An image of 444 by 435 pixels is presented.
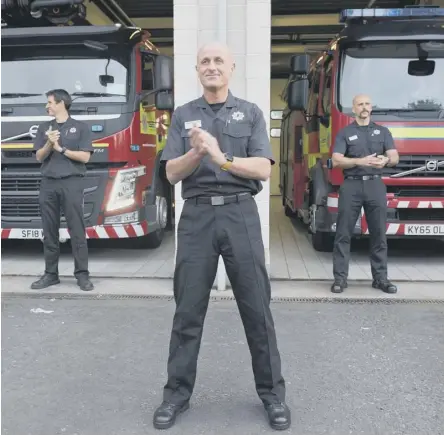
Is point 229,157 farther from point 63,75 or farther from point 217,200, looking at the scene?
point 63,75

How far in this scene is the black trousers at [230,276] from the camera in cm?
300

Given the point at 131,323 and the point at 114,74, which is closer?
the point at 131,323

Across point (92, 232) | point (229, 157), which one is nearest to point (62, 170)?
point (92, 232)

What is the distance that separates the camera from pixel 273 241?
8.84 metres

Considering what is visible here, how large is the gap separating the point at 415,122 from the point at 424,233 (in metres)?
1.31

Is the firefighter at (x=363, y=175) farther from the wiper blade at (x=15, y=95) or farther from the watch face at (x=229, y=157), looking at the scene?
the wiper blade at (x=15, y=95)

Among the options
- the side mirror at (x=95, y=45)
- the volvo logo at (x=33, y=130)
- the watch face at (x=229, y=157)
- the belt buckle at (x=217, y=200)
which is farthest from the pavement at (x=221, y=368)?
the side mirror at (x=95, y=45)

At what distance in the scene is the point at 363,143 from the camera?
5660 millimetres

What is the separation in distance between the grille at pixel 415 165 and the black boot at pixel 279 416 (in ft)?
14.0

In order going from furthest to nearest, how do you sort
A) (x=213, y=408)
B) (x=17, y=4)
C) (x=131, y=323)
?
(x=17, y=4), (x=131, y=323), (x=213, y=408)

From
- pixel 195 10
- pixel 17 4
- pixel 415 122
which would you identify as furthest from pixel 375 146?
pixel 17 4

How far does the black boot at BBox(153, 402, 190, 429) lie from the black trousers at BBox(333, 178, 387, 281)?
3.16 metres

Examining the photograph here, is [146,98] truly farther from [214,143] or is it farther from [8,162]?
[214,143]

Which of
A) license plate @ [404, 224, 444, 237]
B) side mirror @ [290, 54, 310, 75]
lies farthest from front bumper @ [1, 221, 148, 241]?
license plate @ [404, 224, 444, 237]
